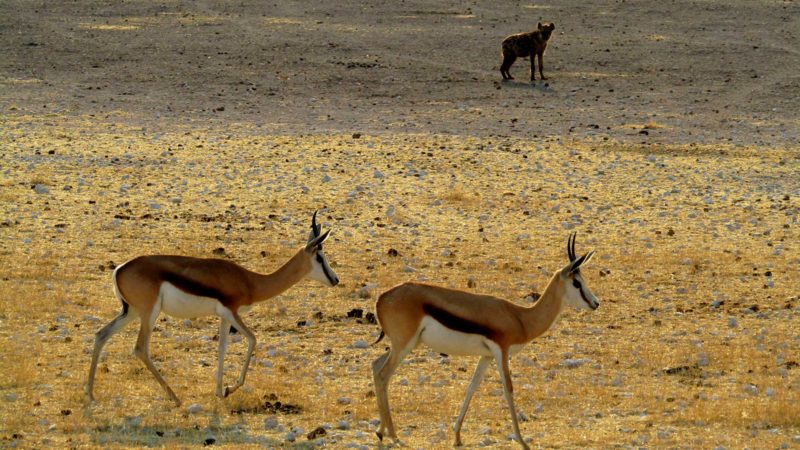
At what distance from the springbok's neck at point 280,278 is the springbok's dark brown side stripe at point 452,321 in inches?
80.6

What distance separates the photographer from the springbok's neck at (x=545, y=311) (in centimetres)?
1067

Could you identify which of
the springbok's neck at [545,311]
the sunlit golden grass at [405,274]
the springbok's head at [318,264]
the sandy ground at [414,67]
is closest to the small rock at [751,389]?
the sunlit golden grass at [405,274]

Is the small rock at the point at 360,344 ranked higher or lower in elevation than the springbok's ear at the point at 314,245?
lower

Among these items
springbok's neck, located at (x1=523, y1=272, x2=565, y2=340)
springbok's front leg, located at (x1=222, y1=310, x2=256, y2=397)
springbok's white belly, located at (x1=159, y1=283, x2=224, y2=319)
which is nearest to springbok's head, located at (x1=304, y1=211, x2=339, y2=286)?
springbok's front leg, located at (x1=222, y1=310, x2=256, y2=397)

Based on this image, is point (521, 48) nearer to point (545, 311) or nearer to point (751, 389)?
point (751, 389)

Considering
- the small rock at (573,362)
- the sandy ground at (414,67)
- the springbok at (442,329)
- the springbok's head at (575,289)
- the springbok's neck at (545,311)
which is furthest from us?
the sandy ground at (414,67)

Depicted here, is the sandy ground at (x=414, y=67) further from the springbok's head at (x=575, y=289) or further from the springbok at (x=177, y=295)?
the springbok's head at (x=575, y=289)

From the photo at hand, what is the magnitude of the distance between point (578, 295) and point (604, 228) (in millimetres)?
7507

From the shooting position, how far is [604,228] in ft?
60.2

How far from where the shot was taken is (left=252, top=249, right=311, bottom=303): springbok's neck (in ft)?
38.5

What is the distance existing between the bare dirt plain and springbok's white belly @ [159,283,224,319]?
0.72 metres

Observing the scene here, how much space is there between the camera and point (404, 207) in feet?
63.5

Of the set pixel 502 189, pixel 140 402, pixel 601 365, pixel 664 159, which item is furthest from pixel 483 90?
Result: pixel 140 402

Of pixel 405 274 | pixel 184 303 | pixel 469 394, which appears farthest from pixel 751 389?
pixel 405 274
